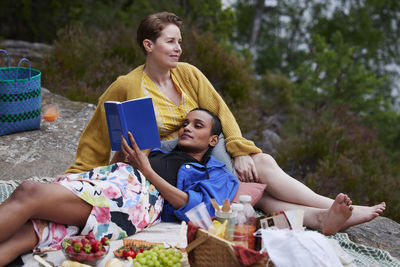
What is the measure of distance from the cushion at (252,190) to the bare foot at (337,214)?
0.53 meters

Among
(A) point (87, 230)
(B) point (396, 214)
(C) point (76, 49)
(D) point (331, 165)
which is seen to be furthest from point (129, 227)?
(C) point (76, 49)

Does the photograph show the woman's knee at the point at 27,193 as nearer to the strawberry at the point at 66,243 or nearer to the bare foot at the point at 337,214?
the strawberry at the point at 66,243

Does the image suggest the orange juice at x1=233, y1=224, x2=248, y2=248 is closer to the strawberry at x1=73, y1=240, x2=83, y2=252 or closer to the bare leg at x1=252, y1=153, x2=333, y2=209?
the strawberry at x1=73, y1=240, x2=83, y2=252

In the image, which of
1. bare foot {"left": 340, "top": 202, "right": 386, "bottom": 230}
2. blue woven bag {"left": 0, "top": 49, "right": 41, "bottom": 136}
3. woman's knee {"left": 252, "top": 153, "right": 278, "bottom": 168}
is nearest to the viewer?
bare foot {"left": 340, "top": 202, "right": 386, "bottom": 230}

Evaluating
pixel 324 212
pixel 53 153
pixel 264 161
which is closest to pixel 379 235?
pixel 324 212

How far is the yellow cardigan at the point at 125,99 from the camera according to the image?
4.03 metres

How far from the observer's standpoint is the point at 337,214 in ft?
11.1

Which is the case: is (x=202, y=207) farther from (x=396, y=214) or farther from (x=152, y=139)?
(x=396, y=214)

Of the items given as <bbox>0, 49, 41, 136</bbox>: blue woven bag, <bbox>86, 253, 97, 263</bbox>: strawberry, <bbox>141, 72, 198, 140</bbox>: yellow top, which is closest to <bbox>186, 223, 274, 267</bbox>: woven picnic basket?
<bbox>86, 253, 97, 263</bbox>: strawberry

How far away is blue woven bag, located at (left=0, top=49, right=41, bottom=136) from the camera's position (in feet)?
17.1

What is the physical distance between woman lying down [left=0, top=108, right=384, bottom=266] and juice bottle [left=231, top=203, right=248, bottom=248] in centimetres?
72

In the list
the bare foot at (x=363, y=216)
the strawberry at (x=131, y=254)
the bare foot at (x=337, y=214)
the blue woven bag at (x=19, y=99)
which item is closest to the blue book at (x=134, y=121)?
the strawberry at (x=131, y=254)

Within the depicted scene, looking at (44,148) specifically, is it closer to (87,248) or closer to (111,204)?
(111,204)

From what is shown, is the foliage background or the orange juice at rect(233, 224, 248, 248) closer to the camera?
the orange juice at rect(233, 224, 248, 248)
